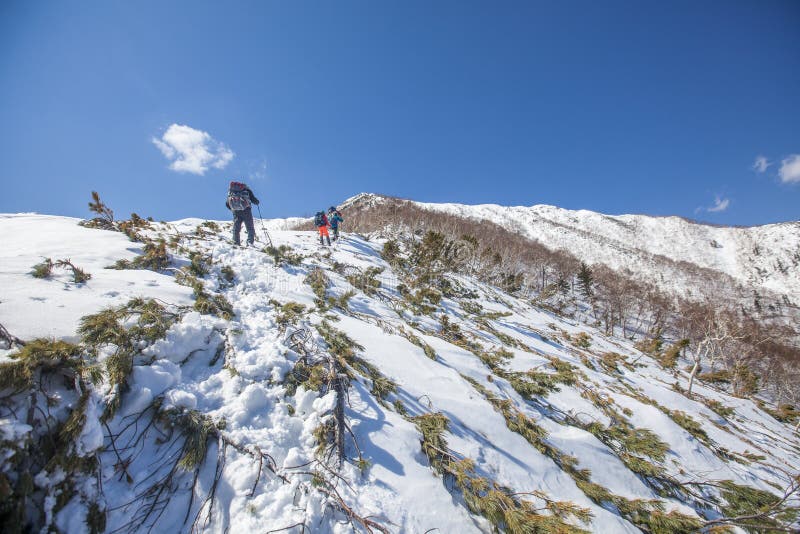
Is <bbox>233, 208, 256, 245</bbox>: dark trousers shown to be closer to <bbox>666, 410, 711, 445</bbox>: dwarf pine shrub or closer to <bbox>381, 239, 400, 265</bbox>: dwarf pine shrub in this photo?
<bbox>381, 239, 400, 265</bbox>: dwarf pine shrub

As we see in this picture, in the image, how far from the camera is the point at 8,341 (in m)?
1.62

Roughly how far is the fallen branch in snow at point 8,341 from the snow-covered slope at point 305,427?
0.04 metres

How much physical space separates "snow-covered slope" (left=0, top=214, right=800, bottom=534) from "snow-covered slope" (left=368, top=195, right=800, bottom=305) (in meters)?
46.0

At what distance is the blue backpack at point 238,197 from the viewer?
7.73 meters

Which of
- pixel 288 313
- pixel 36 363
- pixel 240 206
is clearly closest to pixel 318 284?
pixel 288 313

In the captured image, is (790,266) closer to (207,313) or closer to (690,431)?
(690,431)

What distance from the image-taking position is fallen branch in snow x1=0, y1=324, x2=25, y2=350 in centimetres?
160

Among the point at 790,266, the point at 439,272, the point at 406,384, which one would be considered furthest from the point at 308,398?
the point at 790,266

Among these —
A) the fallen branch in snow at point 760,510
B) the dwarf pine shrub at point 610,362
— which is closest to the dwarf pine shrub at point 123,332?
the fallen branch in snow at point 760,510

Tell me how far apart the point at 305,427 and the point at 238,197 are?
763 centimetres

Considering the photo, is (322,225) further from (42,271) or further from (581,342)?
(581,342)

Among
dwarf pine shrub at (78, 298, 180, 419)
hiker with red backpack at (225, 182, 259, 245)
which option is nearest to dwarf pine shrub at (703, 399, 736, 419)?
dwarf pine shrub at (78, 298, 180, 419)

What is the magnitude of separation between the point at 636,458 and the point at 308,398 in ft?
13.3

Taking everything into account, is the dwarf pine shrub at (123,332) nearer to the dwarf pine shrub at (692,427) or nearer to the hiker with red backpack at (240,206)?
the hiker with red backpack at (240,206)
